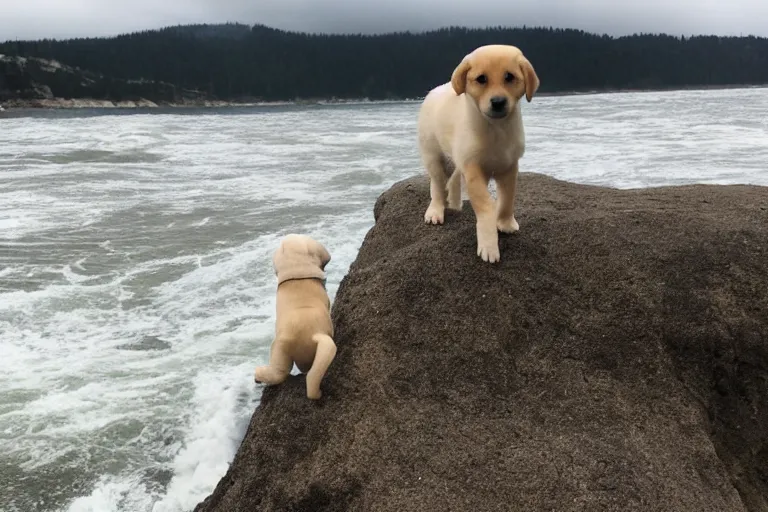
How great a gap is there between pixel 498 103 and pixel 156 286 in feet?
21.5

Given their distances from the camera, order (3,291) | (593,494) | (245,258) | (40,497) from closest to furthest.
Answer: (593,494) < (40,497) < (3,291) < (245,258)

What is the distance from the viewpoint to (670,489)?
2.75 metres

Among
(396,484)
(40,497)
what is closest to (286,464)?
(396,484)

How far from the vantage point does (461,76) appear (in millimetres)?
3562

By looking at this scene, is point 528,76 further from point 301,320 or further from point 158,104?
point 158,104

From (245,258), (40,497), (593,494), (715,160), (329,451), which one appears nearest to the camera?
(593,494)

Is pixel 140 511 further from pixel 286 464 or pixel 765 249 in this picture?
pixel 765 249

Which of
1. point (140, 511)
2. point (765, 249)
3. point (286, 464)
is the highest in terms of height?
point (765, 249)

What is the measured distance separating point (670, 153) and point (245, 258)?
14.3m

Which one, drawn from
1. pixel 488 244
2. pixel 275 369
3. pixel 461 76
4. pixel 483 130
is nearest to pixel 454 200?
pixel 488 244

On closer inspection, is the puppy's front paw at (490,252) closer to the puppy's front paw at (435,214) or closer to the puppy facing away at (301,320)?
the puppy's front paw at (435,214)

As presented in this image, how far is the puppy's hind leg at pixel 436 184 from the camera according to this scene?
4.61 m

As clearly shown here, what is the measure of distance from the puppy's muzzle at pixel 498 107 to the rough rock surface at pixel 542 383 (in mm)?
968

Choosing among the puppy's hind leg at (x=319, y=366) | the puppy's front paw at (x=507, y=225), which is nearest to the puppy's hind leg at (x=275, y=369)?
the puppy's hind leg at (x=319, y=366)
